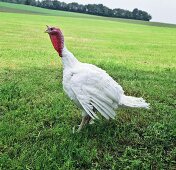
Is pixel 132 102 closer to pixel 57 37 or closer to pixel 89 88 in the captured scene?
pixel 89 88

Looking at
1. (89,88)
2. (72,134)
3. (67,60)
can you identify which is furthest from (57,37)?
(72,134)

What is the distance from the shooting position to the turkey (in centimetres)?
607

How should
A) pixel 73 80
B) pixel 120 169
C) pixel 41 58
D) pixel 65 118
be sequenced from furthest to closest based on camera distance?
pixel 41 58
pixel 65 118
pixel 73 80
pixel 120 169

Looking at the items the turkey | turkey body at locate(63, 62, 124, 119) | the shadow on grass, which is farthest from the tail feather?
the shadow on grass

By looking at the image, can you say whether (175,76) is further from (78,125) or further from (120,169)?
(120,169)

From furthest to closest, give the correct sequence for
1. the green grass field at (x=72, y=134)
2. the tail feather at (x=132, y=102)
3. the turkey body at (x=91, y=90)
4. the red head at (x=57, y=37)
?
the tail feather at (x=132, y=102) < the red head at (x=57, y=37) < the turkey body at (x=91, y=90) < the green grass field at (x=72, y=134)

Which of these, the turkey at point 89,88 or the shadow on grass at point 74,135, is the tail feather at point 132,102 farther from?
the shadow on grass at point 74,135

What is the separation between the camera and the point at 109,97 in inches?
248

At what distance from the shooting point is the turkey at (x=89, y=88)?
6.07m

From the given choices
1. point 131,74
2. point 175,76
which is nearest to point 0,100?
point 131,74

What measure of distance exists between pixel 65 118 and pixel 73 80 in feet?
4.93

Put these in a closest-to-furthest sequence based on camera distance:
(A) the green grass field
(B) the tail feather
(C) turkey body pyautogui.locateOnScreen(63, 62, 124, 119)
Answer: (A) the green grass field, (C) turkey body pyautogui.locateOnScreen(63, 62, 124, 119), (B) the tail feather

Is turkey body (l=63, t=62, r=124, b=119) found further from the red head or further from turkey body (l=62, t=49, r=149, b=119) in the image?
the red head

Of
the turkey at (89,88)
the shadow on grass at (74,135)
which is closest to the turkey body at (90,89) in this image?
the turkey at (89,88)
